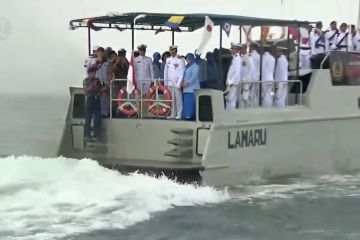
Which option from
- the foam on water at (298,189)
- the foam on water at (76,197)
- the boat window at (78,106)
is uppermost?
the boat window at (78,106)

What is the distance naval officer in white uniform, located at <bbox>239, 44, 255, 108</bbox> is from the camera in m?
11.4

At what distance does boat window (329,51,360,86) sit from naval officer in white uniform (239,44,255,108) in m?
1.65

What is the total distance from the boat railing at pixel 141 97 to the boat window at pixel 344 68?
9.72 feet

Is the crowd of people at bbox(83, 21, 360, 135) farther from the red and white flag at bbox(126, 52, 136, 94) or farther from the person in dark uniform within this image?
the red and white flag at bbox(126, 52, 136, 94)

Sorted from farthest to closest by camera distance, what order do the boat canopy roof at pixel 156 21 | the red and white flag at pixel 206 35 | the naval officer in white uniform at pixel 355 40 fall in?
the naval officer in white uniform at pixel 355 40
the boat canopy roof at pixel 156 21
the red and white flag at pixel 206 35

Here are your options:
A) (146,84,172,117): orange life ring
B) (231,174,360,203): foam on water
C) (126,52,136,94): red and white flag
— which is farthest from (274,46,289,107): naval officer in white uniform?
(126,52,136,94): red and white flag

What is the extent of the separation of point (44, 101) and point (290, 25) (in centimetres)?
2971

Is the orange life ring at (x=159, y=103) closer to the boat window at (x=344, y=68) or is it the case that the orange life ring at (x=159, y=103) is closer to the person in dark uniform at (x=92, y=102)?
the person in dark uniform at (x=92, y=102)

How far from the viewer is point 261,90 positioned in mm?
11797

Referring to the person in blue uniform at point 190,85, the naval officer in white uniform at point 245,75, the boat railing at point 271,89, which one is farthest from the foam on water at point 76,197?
the boat railing at point 271,89

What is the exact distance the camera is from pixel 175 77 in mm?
11172

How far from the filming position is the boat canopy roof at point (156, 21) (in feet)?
35.9

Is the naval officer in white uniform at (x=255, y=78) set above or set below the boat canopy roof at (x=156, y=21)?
below

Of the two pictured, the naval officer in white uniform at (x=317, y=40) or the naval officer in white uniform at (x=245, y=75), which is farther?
the naval officer in white uniform at (x=317, y=40)
